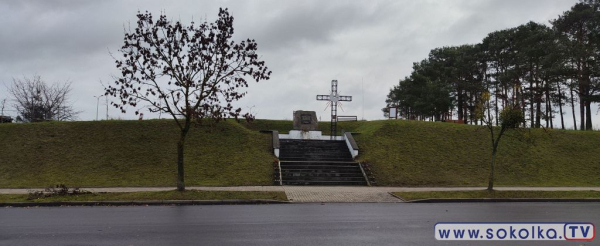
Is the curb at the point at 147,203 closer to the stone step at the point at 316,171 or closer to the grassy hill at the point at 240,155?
the grassy hill at the point at 240,155

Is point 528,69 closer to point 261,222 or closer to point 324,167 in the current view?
point 324,167

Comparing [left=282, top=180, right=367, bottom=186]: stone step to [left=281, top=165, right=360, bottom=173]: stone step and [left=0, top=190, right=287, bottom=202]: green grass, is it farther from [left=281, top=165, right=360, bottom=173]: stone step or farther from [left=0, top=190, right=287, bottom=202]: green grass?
[left=0, top=190, right=287, bottom=202]: green grass

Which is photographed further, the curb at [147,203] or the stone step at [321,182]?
the stone step at [321,182]

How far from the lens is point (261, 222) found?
31.6 feet

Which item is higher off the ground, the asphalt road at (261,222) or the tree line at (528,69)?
the tree line at (528,69)

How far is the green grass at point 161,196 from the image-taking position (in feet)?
44.1

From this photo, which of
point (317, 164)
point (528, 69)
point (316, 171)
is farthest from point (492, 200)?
point (528, 69)

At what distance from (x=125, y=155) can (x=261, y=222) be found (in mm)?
15845

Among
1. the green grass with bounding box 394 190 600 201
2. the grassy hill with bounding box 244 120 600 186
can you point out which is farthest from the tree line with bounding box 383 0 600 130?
the green grass with bounding box 394 190 600 201

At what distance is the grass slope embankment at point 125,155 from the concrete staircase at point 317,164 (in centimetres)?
111

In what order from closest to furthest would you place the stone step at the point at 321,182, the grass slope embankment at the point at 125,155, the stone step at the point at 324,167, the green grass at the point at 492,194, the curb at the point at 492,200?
the curb at the point at 492,200, the green grass at the point at 492,194, the stone step at the point at 321,182, the grass slope embankment at the point at 125,155, the stone step at the point at 324,167

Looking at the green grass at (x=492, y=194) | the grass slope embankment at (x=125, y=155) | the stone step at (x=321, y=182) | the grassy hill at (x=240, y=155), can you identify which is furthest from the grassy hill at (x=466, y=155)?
the grass slope embankment at (x=125, y=155)

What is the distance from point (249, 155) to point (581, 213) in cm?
1588

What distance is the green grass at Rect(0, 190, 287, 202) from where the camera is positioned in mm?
13438
